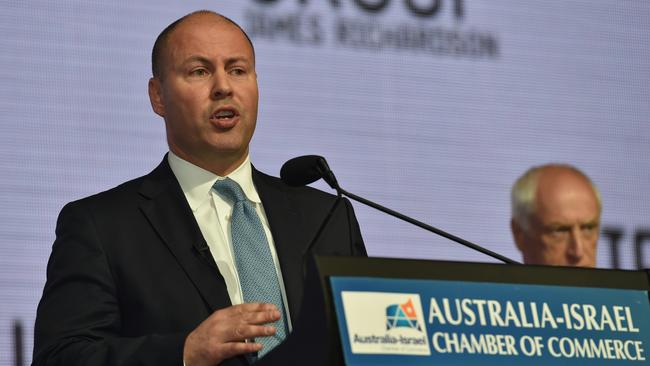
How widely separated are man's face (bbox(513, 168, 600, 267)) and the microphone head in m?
1.85

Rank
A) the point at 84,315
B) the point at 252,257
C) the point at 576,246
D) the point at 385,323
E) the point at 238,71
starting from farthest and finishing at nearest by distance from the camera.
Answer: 1. the point at 576,246
2. the point at 238,71
3. the point at 252,257
4. the point at 84,315
5. the point at 385,323

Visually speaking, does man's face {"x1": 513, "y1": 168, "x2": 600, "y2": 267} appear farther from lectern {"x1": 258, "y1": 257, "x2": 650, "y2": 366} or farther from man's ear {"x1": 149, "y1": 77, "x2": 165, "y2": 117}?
lectern {"x1": 258, "y1": 257, "x2": 650, "y2": 366}

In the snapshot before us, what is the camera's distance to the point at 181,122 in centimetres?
256

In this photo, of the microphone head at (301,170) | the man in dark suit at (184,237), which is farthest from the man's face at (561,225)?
the microphone head at (301,170)

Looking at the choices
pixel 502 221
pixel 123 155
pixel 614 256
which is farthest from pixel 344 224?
pixel 614 256

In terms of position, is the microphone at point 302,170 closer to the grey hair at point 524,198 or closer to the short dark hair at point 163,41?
the short dark hair at point 163,41

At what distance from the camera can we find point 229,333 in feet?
6.28

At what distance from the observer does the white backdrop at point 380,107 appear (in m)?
3.57

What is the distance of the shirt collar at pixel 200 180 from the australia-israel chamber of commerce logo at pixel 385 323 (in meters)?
0.84

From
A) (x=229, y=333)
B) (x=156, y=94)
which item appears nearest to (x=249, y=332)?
(x=229, y=333)

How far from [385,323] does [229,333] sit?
1.03ft

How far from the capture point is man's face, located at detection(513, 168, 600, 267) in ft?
13.3

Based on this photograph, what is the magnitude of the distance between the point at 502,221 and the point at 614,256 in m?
0.49

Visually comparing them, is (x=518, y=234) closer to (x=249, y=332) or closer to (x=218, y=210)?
(x=218, y=210)
